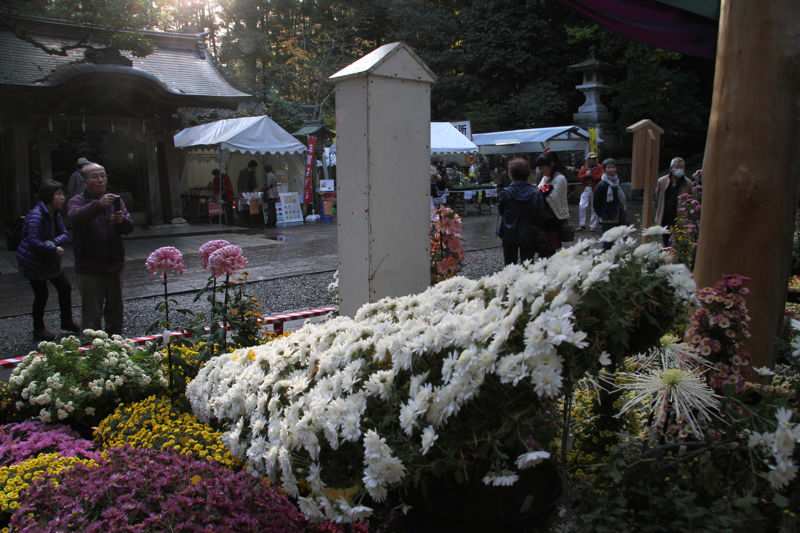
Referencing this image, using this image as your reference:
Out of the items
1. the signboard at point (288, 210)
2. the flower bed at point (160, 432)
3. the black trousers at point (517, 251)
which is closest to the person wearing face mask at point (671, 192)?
the black trousers at point (517, 251)

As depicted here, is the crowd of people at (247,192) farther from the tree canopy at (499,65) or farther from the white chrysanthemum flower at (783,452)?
the white chrysanthemum flower at (783,452)

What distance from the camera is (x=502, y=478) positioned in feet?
6.69

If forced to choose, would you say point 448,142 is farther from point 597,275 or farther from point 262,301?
point 597,275

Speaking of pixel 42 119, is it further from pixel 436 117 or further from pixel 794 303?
pixel 436 117

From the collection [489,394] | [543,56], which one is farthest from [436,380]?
[543,56]

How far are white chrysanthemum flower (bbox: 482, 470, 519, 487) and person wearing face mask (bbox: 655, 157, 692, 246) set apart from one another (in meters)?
8.74

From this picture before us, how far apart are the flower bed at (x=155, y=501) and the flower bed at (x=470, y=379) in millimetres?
137

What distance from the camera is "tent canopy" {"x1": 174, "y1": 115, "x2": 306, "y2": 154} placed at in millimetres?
17547

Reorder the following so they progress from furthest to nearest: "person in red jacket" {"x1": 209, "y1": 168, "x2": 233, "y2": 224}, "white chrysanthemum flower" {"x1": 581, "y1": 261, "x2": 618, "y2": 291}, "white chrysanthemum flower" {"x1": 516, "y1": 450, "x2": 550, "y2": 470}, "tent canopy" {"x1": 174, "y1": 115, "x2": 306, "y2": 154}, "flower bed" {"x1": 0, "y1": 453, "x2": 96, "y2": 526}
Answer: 1. "person in red jacket" {"x1": 209, "y1": 168, "x2": 233, "y2": 224}
2. "tent canopy" {"x1": 174, "y1": 115, "x2": 306, "y2": 154}
3. "flower bed" {"x1": 0, "y1": 453, "x2": 96, "y2": 526}
4. "white chrysanthemum flower" {"x1": 581, "y1": 261, "x2": 618, "y2": 291}
5. "white chrysanthemum flower" {"x1": 516, "y1": 450, "x2": 550, "y2": 470}

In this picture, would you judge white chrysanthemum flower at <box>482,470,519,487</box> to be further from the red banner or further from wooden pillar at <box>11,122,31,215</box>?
the red banner

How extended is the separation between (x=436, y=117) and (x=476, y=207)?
38.9ft

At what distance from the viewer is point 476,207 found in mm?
22719

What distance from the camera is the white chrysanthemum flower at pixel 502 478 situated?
2.03 m

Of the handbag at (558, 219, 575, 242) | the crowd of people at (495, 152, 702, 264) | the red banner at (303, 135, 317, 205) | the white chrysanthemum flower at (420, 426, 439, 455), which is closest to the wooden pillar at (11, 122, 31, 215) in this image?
the red banner at (303, 135, 317, 205)
